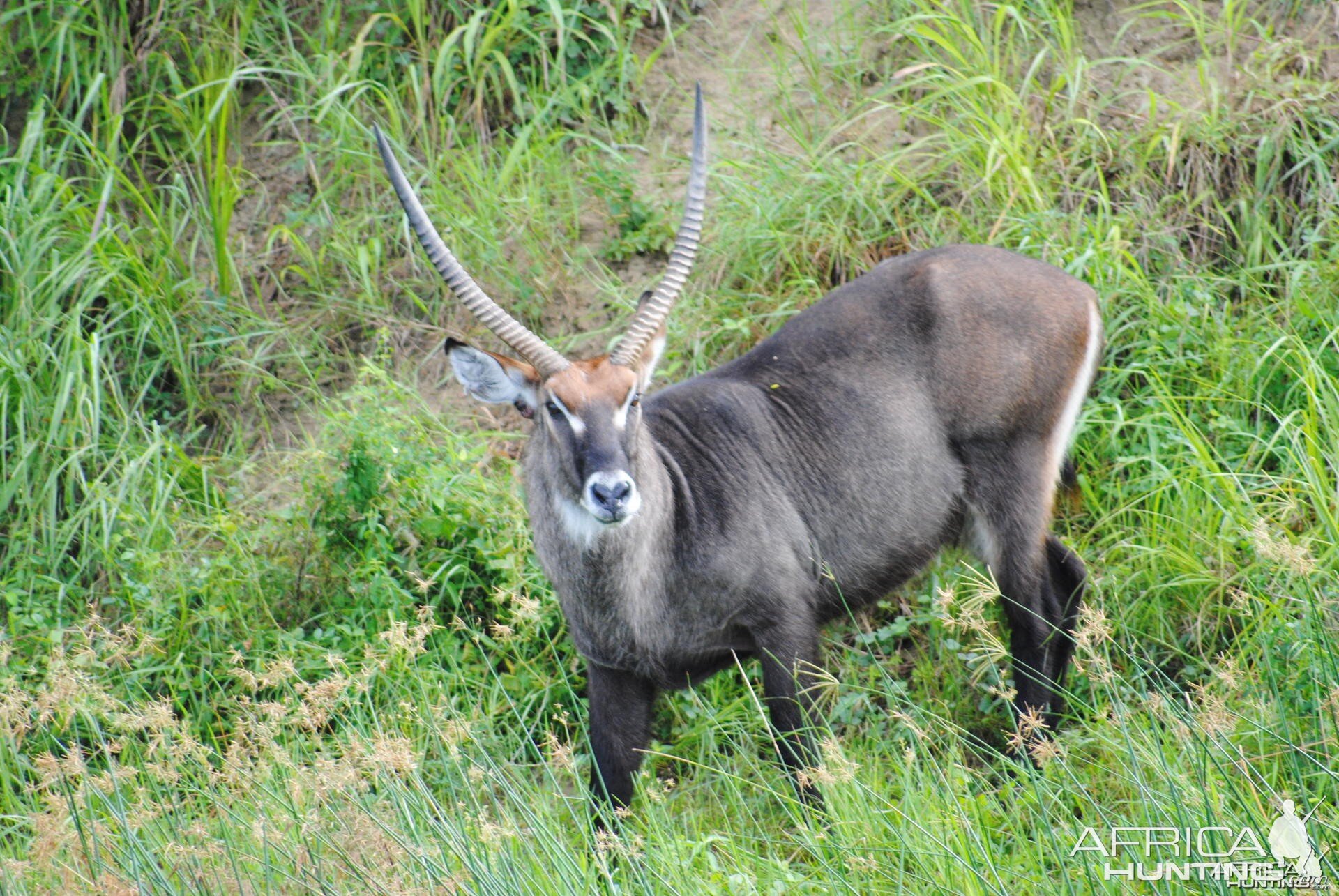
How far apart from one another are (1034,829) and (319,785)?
1.41m

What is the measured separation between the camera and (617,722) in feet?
12.1

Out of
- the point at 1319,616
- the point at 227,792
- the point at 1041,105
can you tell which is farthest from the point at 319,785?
the point at 1041,105

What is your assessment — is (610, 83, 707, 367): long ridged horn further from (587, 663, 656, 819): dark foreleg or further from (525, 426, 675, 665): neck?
(587, 663, 656, 819): dark foreleg

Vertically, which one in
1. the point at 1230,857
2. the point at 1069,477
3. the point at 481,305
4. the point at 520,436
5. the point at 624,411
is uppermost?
the point at 481,305

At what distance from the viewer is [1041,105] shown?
17.3 ft

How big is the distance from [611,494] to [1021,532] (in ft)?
4.35

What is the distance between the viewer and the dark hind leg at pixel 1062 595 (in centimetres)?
404

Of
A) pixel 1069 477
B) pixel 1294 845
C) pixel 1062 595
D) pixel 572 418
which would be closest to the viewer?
pixel 1294 845

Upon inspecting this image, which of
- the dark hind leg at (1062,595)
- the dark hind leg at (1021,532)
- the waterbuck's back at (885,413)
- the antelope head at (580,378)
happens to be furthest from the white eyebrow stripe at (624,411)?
the dark hind leg at (1062,595)

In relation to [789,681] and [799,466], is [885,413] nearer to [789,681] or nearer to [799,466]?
[799,466]

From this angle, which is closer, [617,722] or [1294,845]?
[1294,845]

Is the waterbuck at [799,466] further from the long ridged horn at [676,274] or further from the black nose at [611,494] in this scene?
the black nose at [611,494]

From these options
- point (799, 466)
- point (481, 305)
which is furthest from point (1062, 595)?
point (481, 305)

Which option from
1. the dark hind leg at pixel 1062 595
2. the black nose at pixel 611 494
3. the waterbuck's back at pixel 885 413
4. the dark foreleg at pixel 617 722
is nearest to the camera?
the black nose at pixel 611 494
